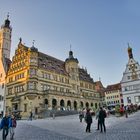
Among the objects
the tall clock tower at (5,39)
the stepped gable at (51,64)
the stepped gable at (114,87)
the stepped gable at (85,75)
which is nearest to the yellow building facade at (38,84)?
the stepped gable at (51,64)

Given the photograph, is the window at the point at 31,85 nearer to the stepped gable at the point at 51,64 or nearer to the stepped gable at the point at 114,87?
the stepped gable at the point at 51,64

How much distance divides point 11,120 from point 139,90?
57448mm

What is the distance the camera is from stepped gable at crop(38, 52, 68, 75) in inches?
2446

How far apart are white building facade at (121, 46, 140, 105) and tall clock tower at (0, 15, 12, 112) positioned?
4059 cm

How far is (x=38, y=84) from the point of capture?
57.1 meters

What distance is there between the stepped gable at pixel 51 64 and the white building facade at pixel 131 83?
2113 cm

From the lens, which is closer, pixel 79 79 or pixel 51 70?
pixel 51 70

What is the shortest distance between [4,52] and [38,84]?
87.5 ft

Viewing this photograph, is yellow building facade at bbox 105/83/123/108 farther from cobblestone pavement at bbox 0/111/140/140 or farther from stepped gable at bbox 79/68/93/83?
cobblestone pavement at bbox 0/111/140/140

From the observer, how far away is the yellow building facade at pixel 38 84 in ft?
181

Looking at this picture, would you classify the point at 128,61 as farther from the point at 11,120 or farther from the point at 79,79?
the point at 11,120

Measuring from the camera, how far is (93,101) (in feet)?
262

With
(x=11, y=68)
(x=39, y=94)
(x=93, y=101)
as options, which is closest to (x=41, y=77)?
(x=39, y=94)

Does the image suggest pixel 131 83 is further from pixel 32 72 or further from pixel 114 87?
pixel 114 87
